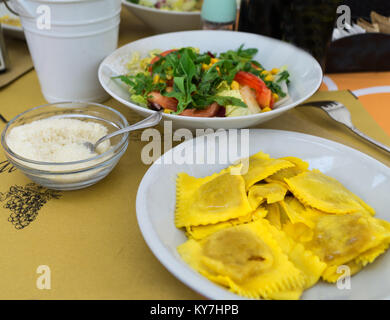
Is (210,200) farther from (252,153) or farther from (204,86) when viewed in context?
(204,86)

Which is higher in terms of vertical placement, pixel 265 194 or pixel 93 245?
pixel 265 194

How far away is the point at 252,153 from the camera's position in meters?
1.15

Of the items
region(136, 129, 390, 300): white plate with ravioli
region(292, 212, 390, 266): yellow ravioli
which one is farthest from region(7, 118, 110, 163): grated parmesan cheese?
Result: region(292, 212, 390, 266): yellow ravioli

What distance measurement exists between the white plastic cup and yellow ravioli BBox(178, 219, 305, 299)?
0.93 meters

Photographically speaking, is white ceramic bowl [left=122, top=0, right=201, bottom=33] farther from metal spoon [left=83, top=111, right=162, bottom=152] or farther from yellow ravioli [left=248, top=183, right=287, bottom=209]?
yellow ravioli [left=248, top=183, right=287, bottom=209]

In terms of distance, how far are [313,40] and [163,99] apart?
0.72 m

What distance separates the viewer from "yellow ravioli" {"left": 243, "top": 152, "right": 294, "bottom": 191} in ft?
3.25

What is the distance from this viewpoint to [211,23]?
1.76 meters

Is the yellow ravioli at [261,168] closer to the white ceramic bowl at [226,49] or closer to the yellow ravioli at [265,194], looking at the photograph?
the yellow ravioli at [265,194]

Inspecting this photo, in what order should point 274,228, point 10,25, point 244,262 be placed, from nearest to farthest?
point 244,262
point 274,228
point 10,25

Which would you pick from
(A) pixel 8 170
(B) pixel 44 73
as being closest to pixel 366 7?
(B) pixel 44 73

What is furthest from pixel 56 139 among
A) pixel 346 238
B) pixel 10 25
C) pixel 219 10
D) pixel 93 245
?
pixel 10 25

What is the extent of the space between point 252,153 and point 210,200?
0.29 m

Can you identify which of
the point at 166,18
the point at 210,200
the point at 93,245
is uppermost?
the point at 166,18
